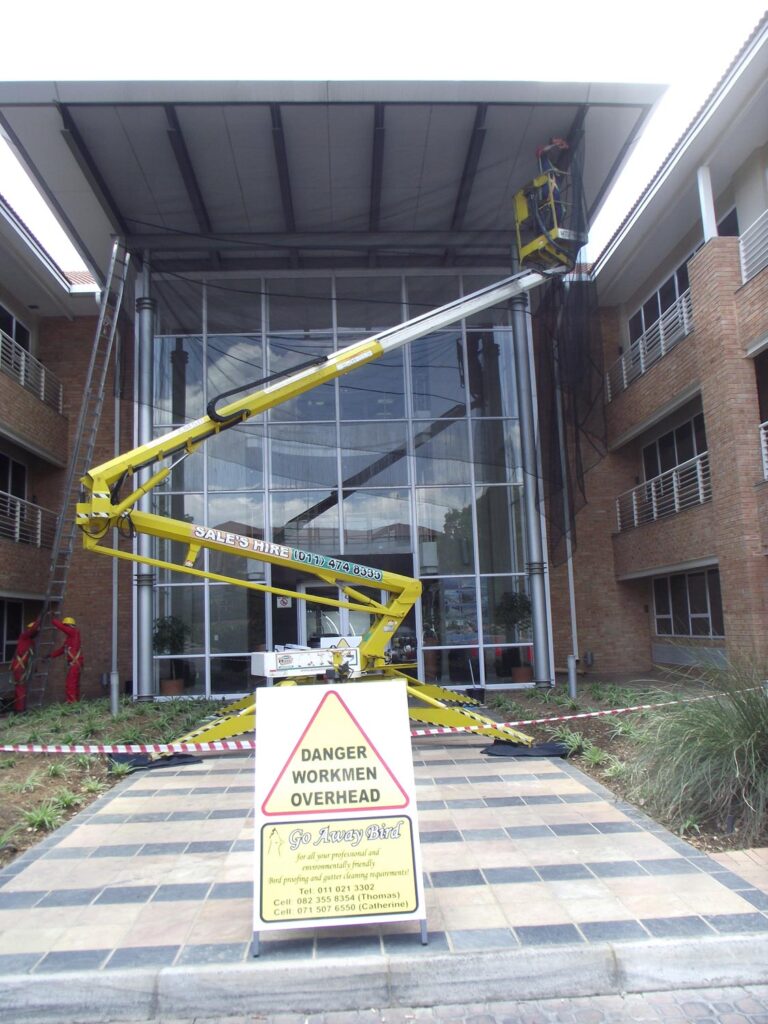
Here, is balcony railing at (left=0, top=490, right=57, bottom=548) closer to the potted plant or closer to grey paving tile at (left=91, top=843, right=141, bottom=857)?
the potted plant

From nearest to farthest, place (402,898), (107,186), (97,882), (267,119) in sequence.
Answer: (402,898) → (97,882) → (267,119) → (107,186)

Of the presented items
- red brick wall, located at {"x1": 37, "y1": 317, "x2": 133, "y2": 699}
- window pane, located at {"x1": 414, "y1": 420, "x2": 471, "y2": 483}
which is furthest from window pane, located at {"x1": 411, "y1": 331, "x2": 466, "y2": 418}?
red brick wall, located at {"x1": 37, "y1": 317, "x2": 133, "y2": 699}

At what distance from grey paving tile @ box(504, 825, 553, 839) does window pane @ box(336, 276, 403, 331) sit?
1249 cm

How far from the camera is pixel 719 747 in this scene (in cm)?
622

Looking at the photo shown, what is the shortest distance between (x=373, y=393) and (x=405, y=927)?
13.4 m

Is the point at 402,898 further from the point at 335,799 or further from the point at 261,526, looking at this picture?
the point at 261,526

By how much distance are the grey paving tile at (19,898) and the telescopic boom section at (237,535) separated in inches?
188

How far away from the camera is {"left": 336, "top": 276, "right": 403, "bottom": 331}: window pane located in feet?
56.7

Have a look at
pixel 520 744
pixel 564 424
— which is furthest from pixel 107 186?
pixel 520 744

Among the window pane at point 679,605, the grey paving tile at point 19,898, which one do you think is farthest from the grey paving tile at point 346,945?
the window pane at point 679,605

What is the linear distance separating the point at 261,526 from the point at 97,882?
37.1ft

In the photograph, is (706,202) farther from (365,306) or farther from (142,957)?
(142,957)

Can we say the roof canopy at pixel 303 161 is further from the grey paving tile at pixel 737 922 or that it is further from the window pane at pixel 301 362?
the grey paving tile at pixel 737 922

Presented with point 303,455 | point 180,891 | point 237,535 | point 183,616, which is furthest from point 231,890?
point 303,455
